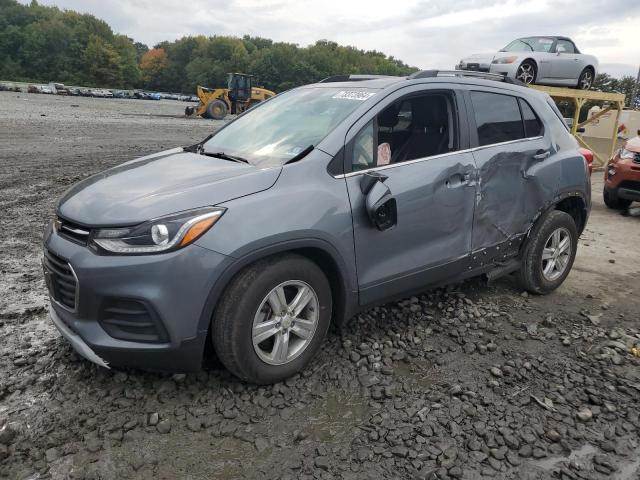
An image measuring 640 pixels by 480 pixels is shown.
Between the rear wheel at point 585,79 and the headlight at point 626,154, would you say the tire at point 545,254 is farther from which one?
the rear wheel at point 585,79

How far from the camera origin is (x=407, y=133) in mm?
3676

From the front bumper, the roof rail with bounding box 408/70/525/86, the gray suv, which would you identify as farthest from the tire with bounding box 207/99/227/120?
the front bumper

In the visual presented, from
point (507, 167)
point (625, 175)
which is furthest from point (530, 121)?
point (625, 175)

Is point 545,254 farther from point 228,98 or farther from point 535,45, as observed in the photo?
point 228,98

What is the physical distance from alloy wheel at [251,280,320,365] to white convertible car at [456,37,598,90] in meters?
10.4

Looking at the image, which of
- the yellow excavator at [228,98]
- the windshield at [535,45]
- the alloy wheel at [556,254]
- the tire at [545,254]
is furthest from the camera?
the yellow excavator at [228,98]

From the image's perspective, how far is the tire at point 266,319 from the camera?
2.77 metres

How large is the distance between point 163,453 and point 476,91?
10.7 ft

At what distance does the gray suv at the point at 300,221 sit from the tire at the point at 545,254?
0.06ft

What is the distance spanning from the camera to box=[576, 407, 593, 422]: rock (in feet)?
9.56

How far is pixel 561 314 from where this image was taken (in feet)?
14.3

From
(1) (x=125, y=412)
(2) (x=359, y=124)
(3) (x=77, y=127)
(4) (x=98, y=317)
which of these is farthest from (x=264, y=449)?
(3) (x=77, y=127)

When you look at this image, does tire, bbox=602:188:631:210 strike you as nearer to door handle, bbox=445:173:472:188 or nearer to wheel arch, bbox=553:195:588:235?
wheel arch, bbox=553:195:588:235

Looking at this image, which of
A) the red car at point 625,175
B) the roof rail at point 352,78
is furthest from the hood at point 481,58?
the roof rail at point 352,78
